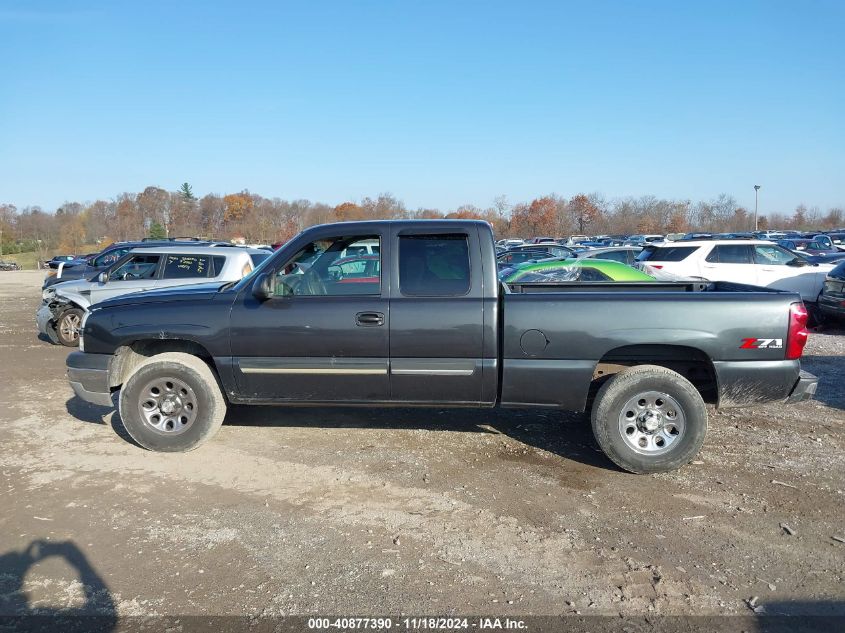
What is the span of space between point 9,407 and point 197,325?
3357mm

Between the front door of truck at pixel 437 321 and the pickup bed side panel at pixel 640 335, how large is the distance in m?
0.27

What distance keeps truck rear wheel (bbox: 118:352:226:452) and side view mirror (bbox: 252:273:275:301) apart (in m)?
0.81

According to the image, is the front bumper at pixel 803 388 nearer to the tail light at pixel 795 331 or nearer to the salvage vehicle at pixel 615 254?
the tail light at pixel 795 331

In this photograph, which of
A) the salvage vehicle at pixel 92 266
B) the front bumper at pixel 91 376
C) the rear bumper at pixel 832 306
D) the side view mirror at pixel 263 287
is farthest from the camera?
the salvage vehicle at pixel 92 266

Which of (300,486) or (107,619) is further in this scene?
(300,486)

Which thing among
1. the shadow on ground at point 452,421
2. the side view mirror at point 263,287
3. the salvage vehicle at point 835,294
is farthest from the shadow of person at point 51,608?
the salvage vehicle at point 835,294

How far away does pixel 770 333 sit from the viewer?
4570mm

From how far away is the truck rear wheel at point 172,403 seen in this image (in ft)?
16.7

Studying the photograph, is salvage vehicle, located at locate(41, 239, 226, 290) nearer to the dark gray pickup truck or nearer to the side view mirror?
the dark gray pickup truck

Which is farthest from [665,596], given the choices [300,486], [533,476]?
[300,486]

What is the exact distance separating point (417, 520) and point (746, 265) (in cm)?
1219

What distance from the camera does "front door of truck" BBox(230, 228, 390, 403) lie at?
4.87 m

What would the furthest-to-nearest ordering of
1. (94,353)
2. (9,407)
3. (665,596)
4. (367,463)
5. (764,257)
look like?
(764,257) → (9,407) → (94,353) → (367,463) → (665,596)

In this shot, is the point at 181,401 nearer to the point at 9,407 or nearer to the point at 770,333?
the point at 9,407
